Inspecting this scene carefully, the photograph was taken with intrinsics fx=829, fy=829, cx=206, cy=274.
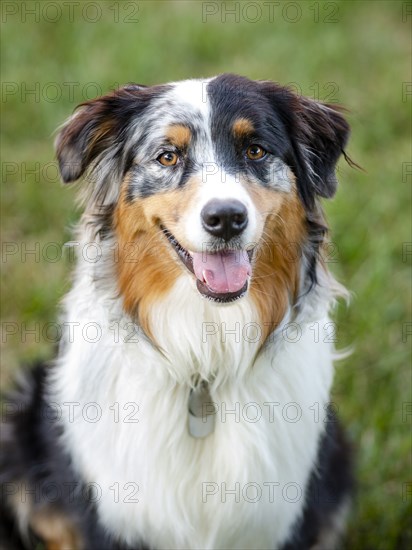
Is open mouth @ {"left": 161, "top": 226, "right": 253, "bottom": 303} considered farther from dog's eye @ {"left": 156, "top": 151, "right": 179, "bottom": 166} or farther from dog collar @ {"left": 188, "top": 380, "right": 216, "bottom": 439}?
dog collar @ {"left": 188, "top": 380, "right": 216, "bottom": 439}

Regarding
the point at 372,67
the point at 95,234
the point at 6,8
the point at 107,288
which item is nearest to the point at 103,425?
the point at 107,288

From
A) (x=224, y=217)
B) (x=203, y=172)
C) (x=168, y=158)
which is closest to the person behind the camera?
(x=224, y=217)

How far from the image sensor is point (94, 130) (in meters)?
3.41

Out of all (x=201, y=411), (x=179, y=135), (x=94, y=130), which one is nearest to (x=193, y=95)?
(x=179, y=135)

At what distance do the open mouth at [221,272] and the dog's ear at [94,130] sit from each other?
1.74 feet

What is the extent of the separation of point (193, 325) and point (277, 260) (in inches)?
17.2

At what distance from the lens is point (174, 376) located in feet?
11.4

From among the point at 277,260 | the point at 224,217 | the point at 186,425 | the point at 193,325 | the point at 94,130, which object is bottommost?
the point at 186,425

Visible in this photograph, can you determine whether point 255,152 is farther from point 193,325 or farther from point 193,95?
point 193,325

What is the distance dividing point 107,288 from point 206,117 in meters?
0.81

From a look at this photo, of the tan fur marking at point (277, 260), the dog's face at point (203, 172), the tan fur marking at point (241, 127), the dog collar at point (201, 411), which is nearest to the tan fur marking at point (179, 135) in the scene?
the dog's face at point (203, 172)

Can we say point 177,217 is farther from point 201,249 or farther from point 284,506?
point 284,506

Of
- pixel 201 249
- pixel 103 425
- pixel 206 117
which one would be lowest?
pixel 103 425

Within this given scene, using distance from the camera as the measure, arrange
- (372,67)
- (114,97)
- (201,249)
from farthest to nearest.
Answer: (372,67) → (114,97) → (201,249)
